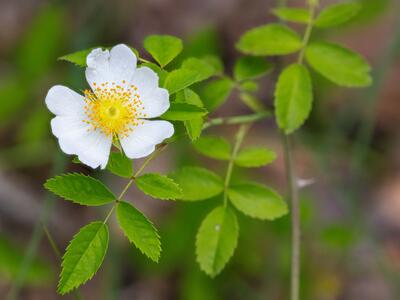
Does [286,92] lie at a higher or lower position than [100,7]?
higher

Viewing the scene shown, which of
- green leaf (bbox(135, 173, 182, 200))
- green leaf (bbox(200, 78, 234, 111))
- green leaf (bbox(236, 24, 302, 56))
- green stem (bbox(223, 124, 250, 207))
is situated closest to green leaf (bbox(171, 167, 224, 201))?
green stem (bbox(223, 124, 250, 207))

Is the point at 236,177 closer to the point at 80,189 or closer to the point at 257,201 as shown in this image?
the point at 257,201

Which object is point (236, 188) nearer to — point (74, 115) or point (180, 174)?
point (180, 174)

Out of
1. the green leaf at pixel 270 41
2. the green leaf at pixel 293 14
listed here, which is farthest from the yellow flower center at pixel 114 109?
the green leaf at pixel 293 14

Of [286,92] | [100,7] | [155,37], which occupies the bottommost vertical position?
[100,7]

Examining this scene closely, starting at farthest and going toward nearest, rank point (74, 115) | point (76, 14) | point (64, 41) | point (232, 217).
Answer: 1. point (76, 14)
2. point (64, 41)
3. point (232, 217)
4. point (74, 115)

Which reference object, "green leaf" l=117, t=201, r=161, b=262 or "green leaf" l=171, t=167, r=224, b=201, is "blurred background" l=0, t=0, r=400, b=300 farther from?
"green leaf" l=117, t=201, r=161, b=262

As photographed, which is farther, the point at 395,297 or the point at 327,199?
the point at 327,199

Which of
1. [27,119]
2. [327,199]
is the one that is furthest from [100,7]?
[327,199]
